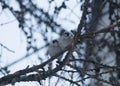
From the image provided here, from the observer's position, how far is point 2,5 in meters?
3.12

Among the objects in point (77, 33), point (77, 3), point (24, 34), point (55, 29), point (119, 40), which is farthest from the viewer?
point (55, 29)

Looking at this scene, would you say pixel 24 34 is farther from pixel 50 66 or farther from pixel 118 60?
pixel 50 66

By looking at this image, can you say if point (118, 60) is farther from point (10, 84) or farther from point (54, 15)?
point (10, 84)

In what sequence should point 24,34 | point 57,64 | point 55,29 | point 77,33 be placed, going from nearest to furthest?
point 77,33 < point 57,64 < point 24,34 < point 55,29

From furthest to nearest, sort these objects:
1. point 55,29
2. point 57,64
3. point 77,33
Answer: point 55,29 < point 57,64 < point 77,33

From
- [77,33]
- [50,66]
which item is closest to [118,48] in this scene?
[50,66]

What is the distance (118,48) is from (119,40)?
81 millimetres

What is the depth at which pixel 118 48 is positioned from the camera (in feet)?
10.6

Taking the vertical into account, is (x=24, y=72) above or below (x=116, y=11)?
below

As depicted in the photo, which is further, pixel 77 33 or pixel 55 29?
pixel 55 29

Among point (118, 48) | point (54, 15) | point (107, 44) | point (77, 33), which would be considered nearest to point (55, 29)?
point (54, 15)

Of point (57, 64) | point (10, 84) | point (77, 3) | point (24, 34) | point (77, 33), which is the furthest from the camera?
point (24, 34)

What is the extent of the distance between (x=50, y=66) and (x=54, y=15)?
158 centimetres

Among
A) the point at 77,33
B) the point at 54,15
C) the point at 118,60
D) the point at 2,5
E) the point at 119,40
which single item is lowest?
the point at 77,33
